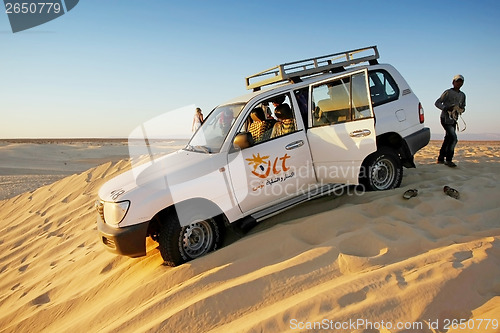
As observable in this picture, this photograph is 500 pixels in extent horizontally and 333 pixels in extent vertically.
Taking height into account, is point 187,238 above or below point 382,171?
above

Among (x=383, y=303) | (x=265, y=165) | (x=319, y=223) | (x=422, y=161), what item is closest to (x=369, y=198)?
(x=319, y=223)

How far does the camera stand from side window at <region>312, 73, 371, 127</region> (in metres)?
4.79

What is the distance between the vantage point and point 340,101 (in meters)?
5.06

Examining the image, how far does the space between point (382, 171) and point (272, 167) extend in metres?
2.06

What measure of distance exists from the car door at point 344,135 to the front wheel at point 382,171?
1.54 feet

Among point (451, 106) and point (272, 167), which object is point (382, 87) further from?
point (451, 106)

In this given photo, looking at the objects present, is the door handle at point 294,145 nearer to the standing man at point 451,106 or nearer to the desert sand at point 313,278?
the desert sand at point 313,278

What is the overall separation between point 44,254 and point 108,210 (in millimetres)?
3108

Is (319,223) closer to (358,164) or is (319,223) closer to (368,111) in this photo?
(358,164)

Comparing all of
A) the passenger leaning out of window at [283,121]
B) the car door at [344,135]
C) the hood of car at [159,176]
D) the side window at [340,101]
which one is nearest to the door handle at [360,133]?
the car door at [344,135]

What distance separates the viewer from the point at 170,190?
3865 millimetres

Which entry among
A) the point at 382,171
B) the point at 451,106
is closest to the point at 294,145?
the point at 382,171

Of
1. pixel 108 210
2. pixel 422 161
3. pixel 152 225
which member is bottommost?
pixel 422 161

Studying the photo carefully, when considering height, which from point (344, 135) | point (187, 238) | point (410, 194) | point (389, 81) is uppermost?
point (389, 81)
